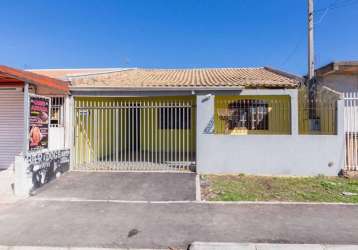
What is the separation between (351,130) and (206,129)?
15.1 feet

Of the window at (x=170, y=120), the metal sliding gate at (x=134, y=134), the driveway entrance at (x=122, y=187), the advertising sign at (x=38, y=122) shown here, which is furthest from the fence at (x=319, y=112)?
the advertising sign at (x=38, y=122)

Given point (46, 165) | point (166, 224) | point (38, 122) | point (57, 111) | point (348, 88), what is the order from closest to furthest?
1. point (166, 224)
2. point (38, 122)
3. point (46, 165)
4. point (57, 111)
5. point (348, 88)

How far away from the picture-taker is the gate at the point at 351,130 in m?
8.71

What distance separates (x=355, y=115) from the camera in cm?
881

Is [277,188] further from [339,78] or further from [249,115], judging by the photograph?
[339,78]

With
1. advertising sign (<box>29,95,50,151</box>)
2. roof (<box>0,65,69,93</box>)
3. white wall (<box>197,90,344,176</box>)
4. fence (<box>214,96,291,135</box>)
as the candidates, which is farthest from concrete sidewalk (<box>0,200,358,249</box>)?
fence (<box>214,96,291,135</box>)

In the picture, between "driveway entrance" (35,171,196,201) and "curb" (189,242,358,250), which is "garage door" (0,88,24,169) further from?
"curb" (189,242,358,250)

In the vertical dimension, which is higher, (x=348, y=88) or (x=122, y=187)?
(x=348, y=88)

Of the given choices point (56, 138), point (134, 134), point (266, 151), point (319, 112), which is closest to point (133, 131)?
point (134, 134)

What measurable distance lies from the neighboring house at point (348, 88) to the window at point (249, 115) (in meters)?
2.56

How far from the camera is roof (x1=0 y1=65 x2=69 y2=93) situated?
22.6 ft

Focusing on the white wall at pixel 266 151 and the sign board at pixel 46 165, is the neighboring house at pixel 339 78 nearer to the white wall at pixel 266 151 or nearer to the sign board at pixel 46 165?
the white wall at pixel 266 151

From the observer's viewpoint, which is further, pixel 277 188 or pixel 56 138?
pixel 56 138

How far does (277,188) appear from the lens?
7.44 metres
